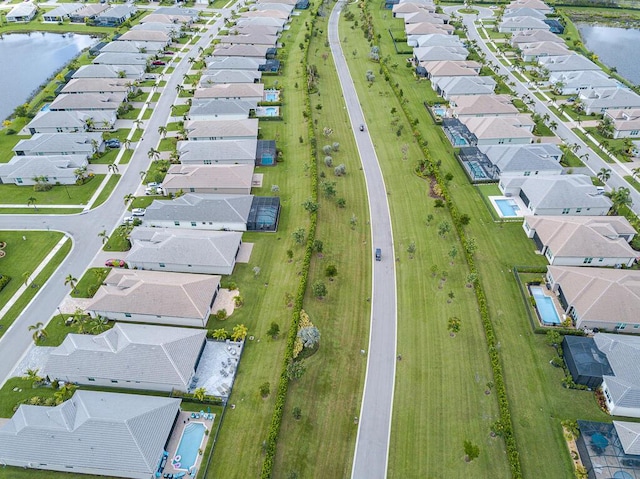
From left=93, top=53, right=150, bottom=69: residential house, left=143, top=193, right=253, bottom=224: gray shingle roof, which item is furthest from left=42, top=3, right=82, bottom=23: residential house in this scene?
left=143, top=193, right=253, bottom=224: gray shingle roof

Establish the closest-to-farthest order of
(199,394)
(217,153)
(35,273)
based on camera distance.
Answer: (199,394)
(35,273)
(217,153)

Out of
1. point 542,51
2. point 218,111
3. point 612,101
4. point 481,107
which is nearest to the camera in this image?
point 481,107

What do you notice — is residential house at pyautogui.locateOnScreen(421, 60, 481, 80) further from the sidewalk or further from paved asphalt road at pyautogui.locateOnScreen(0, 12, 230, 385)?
the sidewalk

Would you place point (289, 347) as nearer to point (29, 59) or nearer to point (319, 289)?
point (319, 289)

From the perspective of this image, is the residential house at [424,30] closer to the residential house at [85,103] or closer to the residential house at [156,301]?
the residential house at [85,103]

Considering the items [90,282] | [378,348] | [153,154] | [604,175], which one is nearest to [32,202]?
[153,154]

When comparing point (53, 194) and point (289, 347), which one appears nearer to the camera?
point (289, 347)

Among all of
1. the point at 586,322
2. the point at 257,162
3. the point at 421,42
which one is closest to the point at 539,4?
the point at 421,42

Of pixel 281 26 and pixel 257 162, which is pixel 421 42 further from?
pixel 257 162
